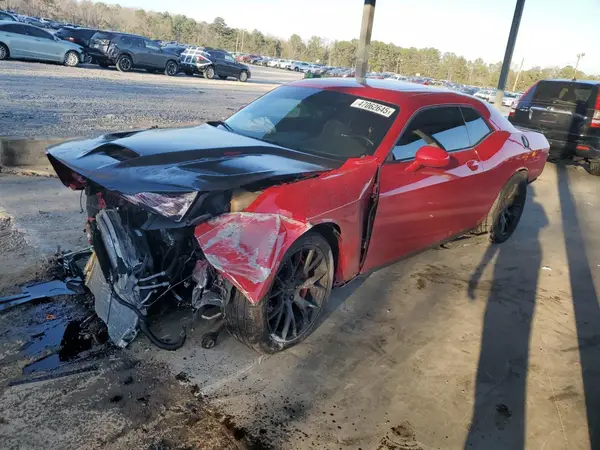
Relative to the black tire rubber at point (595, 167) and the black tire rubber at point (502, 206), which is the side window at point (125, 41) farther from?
the black tire rubber at point (502, 206)

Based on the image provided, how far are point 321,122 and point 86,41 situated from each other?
72.2ft

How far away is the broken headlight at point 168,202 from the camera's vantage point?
103 inches

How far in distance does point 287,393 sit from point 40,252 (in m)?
2.57

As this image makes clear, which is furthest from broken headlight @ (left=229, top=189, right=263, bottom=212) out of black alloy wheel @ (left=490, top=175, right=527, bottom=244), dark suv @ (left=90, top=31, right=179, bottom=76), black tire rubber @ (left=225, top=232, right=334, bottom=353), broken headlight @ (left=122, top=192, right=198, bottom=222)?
dark suv @ (left=90, top=31, right=179, bottom=76)

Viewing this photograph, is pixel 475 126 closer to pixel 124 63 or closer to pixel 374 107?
pixel 374 107

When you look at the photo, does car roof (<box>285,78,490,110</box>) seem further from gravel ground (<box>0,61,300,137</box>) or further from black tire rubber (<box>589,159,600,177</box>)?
black tire rubber (<box>589,159,600,177</box>)

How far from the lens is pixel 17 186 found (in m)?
5.64

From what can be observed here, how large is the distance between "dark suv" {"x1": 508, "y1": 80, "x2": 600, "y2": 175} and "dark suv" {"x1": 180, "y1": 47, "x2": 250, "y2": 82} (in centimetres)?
1826

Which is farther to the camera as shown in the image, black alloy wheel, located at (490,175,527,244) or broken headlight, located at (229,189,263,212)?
black alloy wheel, located at (490,175,527,244)

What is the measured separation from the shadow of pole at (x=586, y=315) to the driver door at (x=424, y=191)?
1257 millimetres

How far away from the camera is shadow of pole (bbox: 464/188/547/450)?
8.83ft

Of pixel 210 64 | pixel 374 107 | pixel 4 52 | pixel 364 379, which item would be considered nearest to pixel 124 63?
pixel 4 52

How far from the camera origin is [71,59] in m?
20.3

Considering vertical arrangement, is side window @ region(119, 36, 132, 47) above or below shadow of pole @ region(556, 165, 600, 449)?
above
